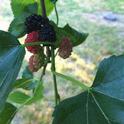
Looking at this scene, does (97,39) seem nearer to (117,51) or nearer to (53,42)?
(117,51)

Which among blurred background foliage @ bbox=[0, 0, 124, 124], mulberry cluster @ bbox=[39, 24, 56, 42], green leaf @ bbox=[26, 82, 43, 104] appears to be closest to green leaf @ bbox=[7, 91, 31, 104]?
green leaf @ bbox=[26, 82, 43, 104]

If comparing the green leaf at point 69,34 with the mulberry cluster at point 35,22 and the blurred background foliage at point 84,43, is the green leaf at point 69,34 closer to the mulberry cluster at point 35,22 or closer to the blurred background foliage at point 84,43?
the mulberry cluster at point 35,22

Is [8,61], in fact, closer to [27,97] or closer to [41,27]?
[41,27]

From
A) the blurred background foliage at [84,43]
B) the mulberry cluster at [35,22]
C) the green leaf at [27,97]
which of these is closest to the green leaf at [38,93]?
the green leaf at [27,97]

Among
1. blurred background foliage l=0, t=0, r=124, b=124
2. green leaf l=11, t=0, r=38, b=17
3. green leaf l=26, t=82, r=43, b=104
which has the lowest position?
blurred background foliage l=0, t=0, r=124, b=124

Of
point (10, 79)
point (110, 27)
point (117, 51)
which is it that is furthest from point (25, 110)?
point (10, 79)

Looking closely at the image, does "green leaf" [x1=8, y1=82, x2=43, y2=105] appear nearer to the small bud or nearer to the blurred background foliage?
the small bud
